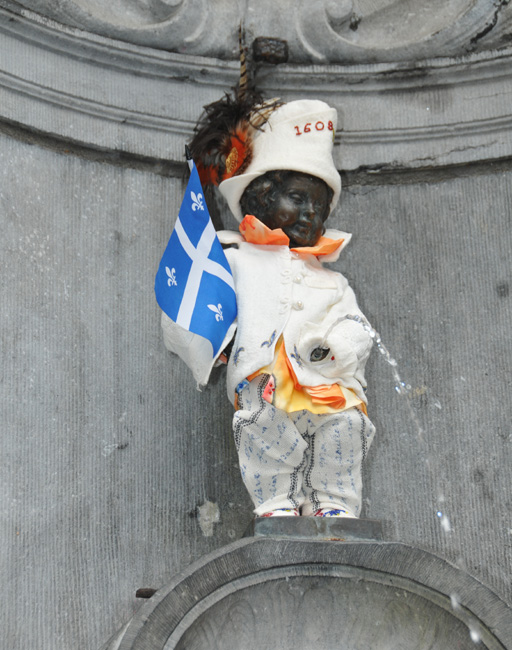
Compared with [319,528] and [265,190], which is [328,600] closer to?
[319,528]

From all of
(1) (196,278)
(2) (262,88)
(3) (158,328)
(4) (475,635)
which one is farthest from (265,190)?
(4) (475,635)

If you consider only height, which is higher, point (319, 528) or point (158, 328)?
point (158, 328)

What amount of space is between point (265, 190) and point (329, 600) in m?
1.15

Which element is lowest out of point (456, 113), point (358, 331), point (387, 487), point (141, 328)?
point (387, 487)

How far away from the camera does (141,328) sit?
10.1ft

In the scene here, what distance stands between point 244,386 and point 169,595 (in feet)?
2.02

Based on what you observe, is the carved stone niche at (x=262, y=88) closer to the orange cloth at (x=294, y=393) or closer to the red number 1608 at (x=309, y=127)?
the red number 1608 at (x=309, y=127)

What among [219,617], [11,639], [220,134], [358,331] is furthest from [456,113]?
[11,639]

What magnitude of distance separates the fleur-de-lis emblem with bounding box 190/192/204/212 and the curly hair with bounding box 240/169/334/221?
266mm

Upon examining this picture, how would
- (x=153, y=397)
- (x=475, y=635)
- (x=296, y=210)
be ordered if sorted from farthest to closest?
(x=153, y=397) → (x=296, y=210) → (x=475, y=635)

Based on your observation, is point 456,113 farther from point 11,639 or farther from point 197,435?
point 11,639

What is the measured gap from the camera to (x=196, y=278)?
254cm

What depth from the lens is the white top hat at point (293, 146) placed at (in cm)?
278

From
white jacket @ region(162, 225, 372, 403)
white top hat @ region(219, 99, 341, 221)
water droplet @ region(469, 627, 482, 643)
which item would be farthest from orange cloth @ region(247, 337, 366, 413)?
water droplet @ region(469, 627, 482, 643)
